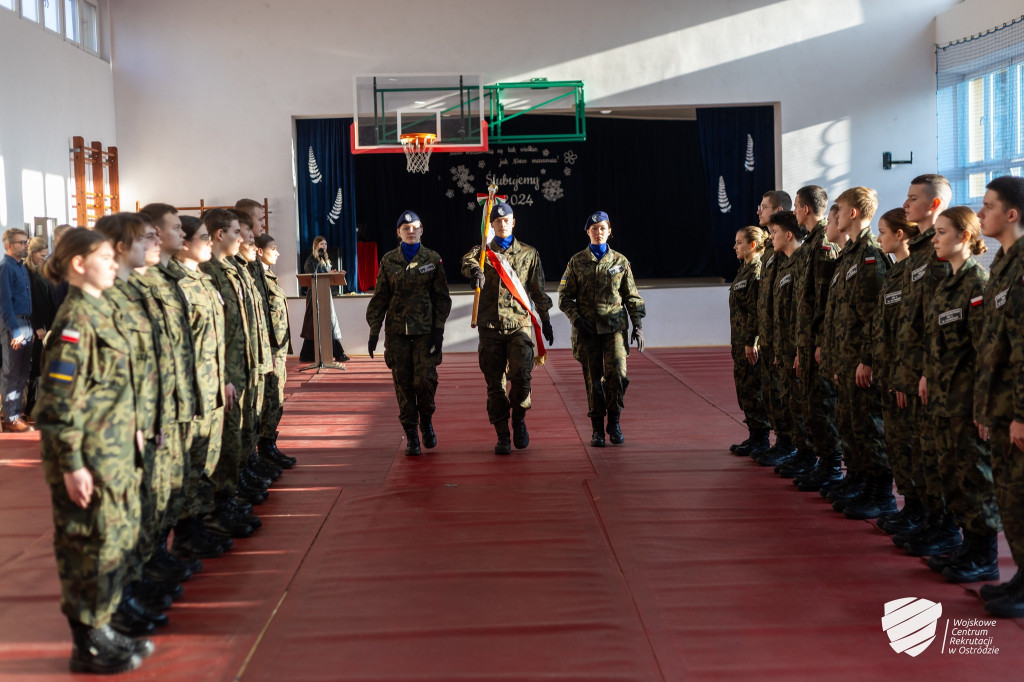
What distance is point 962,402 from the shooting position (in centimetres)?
361

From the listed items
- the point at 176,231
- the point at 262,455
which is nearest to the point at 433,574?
the point at 176,231

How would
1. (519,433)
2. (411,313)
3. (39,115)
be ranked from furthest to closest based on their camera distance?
(39,115), (519,433), (411,313)

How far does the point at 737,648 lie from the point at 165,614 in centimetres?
208

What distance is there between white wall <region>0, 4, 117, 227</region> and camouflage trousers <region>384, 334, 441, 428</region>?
5056mm

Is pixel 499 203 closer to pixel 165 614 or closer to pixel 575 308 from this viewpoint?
pixel 575 308

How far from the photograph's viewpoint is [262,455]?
6016mm

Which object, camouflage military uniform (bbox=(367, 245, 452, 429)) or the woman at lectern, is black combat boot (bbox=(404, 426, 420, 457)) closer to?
camouflage military uniform (bbox=(367, 245, 452, 429))

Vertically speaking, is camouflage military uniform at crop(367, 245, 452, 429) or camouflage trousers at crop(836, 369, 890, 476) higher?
camouflage military uniform at crop(367, 245, 452, 429)

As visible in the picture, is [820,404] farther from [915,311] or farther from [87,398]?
[87,398]

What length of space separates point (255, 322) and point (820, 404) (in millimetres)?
3162

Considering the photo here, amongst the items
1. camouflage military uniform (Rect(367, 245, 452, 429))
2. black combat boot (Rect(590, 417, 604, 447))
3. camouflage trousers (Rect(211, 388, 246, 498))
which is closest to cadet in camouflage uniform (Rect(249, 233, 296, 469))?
camouflage military uniform (Rect(367, 245, 452, 429))

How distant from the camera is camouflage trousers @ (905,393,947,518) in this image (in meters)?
→ 3.89

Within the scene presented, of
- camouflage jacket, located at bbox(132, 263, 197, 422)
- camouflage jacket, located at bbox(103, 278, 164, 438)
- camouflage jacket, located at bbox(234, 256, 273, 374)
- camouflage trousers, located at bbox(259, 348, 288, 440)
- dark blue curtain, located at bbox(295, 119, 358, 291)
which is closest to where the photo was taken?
camouflage jacket, located at bbox(103, 278, 164, 438)

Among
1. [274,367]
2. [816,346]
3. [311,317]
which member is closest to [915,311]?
[816,346]
